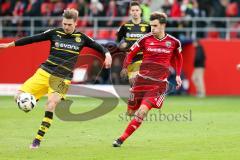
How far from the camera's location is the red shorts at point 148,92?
13.4 metres

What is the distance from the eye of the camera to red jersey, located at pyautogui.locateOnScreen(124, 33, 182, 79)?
13914 millimetres

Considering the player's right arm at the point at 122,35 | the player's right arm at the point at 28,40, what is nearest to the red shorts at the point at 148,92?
the player's right arm at the point at 28,40

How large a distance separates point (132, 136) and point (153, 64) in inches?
67.0

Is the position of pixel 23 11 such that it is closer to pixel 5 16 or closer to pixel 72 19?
pixel 5 16

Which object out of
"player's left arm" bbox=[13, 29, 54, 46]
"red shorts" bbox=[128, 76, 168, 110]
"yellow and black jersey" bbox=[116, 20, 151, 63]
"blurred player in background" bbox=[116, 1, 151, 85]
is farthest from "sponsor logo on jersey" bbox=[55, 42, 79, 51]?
"yellow and black jersey" bbox=[116, 20, 151, 63]

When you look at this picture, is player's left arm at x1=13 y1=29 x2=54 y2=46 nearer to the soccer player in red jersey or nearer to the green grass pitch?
the soccer player in red jersey

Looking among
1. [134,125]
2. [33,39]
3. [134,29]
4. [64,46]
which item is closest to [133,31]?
[134,29]

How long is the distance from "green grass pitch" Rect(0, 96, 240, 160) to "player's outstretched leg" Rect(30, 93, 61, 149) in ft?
0.60

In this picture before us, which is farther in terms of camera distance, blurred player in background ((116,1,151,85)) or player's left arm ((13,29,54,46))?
blurred player in background ((116,1,151,85))

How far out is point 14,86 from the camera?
27.8m

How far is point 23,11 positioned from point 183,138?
18.2 meters

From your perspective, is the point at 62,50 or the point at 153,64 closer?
the point at 62,50

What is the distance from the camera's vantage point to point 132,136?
49.3ft

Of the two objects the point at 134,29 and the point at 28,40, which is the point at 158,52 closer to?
the point at 28,40
